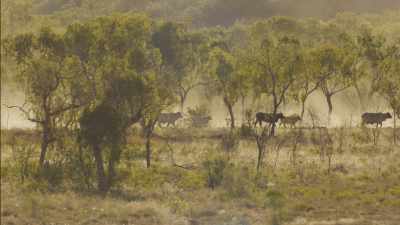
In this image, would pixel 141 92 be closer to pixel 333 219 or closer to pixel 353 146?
pixel 333 219

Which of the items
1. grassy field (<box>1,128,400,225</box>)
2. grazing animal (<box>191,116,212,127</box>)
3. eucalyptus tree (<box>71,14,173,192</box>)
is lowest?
grassy field (<box>1,128,400,225</box>)

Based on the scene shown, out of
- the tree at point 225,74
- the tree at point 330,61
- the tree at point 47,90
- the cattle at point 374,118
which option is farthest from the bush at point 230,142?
the tree at point 47,90

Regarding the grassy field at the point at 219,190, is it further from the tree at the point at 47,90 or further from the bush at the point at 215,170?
the tree at the point at 47,90

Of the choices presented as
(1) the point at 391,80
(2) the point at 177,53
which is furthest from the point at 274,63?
(2) the point at 177,53

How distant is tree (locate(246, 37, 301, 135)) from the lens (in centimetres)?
5497

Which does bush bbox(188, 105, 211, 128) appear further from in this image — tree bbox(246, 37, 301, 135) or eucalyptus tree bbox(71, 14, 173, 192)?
eucalyptus tree bbox(71, 14, 173, 192)

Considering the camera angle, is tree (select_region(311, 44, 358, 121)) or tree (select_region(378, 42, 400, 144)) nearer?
tree (select_region(378, 42, 400, 144))

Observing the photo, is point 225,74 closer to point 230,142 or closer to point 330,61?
point 330,61

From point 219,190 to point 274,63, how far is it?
17.5m

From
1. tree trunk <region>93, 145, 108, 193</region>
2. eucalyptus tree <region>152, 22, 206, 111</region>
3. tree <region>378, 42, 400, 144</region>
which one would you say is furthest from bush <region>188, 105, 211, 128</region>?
tree trunk <region>93, 145, 108, 193</region>

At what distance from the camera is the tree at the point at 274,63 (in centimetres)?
5497

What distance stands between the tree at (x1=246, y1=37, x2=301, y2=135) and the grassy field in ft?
17.1

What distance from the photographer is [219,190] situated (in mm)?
40062

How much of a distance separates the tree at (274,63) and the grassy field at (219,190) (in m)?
5.20
